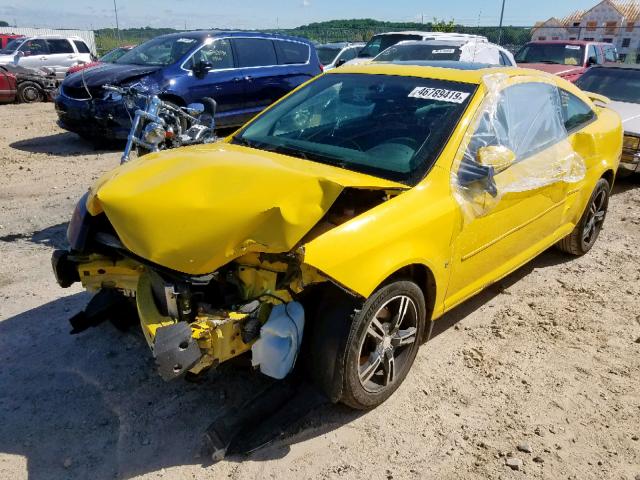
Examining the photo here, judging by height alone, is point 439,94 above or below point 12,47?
above

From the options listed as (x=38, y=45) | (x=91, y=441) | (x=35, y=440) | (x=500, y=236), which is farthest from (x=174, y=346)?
(x=38, y=45)

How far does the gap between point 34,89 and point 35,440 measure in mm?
14524

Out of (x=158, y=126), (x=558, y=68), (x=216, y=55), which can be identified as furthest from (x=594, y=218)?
(x=558, y=68)

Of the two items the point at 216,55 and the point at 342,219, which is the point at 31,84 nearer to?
the point at 216,55

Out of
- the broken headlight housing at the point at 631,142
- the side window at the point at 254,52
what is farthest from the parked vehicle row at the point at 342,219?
the side window at the point at 254,52

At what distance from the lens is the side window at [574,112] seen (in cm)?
421

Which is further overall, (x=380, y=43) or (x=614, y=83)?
(x=380, y=43)

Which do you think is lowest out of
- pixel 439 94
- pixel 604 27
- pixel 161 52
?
pixel 604 27

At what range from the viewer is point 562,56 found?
13242 mm

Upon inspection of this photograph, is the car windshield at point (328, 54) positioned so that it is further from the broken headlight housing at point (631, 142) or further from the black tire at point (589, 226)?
the black tire at point (589, 226)

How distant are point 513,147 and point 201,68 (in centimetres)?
627

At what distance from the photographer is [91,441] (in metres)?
2.62

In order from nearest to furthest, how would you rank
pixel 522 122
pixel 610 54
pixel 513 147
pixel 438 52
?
pixel 513 147 < pixel 522 122 < pixel 438 52 < pixel 610 54

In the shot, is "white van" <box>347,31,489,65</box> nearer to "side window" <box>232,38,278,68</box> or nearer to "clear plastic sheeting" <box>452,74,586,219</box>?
"side window" <box>232,38,278,68</box>
